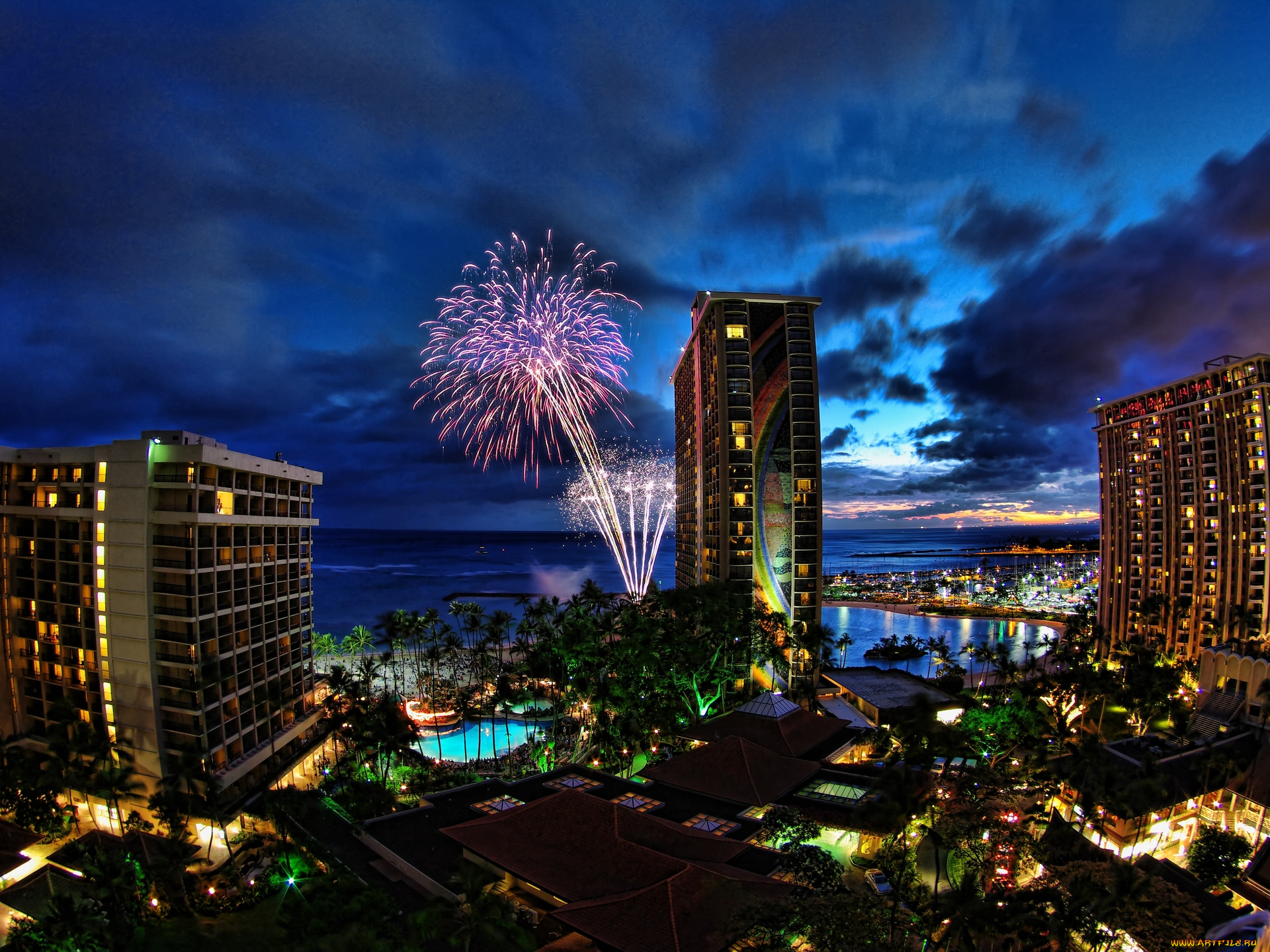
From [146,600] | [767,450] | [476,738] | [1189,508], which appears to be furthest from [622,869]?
[1189,508]

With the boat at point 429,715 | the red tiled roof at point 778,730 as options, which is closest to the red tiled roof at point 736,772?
the red tiled roof at point 778,730

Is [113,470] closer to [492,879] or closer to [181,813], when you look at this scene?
[181,813]

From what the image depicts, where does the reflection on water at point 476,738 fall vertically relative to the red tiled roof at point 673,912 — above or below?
below

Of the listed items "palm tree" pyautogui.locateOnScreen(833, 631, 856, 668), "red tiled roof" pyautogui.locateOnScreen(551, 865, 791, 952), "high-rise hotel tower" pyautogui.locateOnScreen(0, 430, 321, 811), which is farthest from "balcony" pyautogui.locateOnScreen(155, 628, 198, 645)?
"palm tree" pyautogui.locateOnScreen(833, 631, 856, 668)

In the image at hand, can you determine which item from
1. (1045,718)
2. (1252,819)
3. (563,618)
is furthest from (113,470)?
(1252,819)

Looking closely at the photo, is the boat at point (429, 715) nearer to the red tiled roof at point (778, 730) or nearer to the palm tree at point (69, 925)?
the red tiled roof at point (778, 730)

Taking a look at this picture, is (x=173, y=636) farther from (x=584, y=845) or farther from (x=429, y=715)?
(x=584, y=845)
